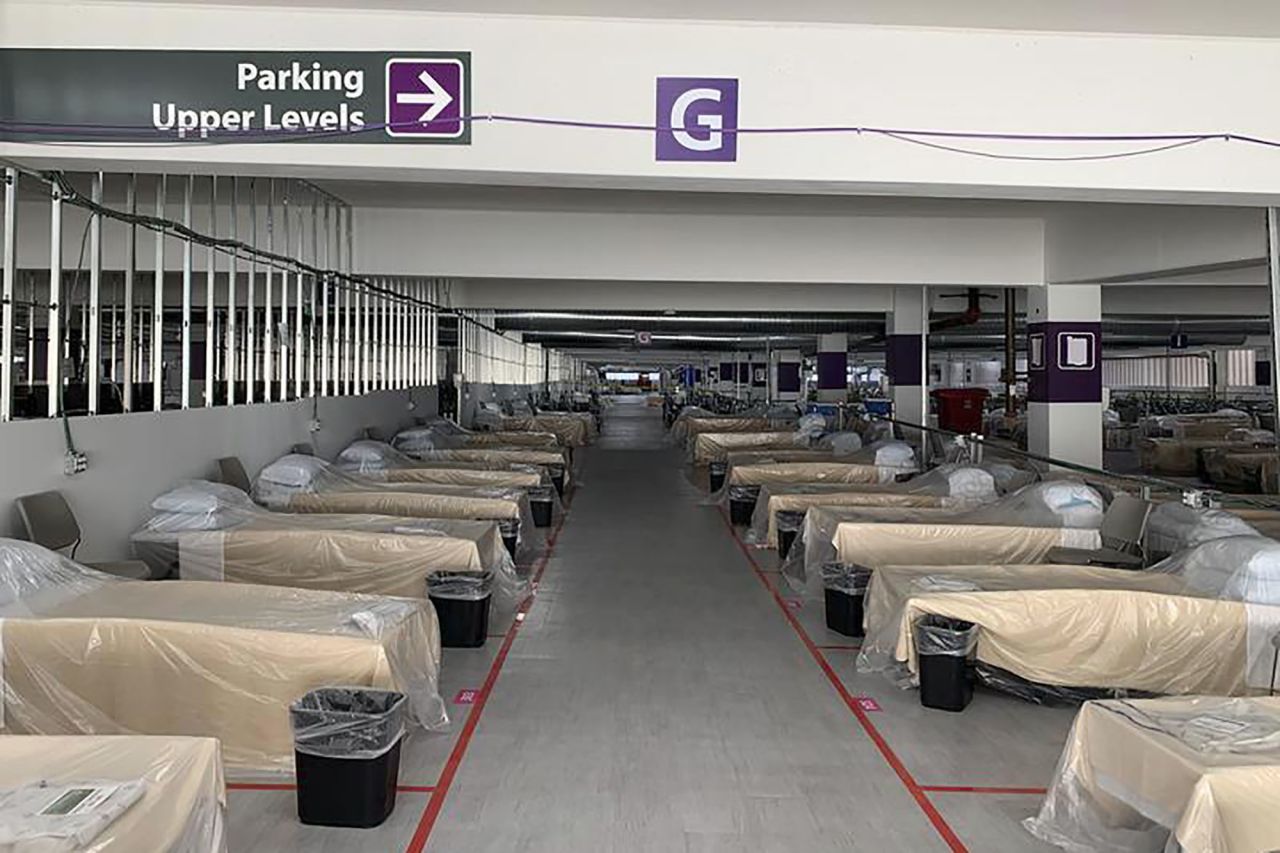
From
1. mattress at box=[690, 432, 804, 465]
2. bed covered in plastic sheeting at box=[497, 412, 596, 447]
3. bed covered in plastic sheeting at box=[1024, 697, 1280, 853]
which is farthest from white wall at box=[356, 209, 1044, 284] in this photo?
bed covered in plastic sheeting at box=[1024, 697, 1280, 853]

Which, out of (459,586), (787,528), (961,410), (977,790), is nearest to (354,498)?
(459,586)

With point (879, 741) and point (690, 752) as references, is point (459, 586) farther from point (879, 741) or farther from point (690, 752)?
point (879, 741)

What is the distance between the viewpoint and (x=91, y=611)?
154 inches

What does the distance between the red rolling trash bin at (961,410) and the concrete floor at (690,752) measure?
32.9ft

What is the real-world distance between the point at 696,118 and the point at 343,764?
10.5 ft

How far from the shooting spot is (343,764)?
10.9 ft

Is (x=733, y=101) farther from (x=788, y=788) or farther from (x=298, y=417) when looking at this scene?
(x=298, y=417)

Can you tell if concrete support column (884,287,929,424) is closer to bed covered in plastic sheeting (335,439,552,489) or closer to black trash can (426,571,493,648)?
bed covered in plastic sheeting (335,439,552,489)

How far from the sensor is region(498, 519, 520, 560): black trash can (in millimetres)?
7422

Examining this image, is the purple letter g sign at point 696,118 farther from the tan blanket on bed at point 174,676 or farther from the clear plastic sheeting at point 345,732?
the clear plastic sheeting at point 345,732

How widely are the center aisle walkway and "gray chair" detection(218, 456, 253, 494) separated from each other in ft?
→ 7.58

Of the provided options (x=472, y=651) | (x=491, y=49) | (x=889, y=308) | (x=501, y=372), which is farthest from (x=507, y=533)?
(x=501, y=372)

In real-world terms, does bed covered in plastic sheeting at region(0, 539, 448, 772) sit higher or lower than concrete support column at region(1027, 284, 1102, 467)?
lower

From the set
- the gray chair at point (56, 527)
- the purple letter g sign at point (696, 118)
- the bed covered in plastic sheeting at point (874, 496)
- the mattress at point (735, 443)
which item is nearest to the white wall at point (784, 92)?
the purple letter g sign at point (696, 118)
